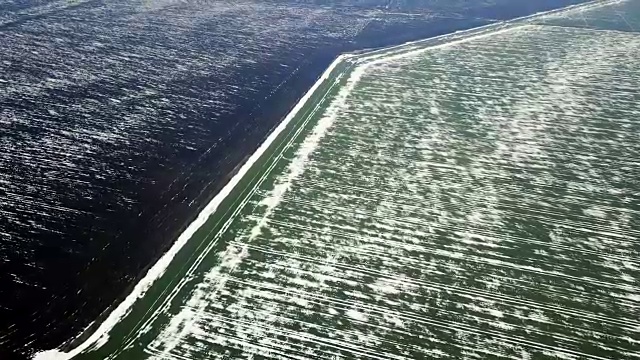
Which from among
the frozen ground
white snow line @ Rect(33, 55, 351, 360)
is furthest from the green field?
the frozen ground

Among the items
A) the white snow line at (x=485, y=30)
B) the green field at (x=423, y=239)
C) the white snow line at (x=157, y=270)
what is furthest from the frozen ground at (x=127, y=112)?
the green field at (x=423, y=239)

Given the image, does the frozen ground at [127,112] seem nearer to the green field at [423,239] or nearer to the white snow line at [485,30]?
the white snow line at [485,30]

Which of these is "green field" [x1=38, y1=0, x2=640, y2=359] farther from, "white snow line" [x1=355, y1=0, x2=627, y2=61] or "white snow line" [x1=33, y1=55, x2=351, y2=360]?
"white snow line" [x1=355, y1=0, x2=627, y2=61]

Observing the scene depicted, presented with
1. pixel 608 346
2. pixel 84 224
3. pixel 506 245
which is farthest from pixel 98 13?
pixel 608 346

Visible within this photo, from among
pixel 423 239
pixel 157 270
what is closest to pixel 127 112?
pixel 157 270

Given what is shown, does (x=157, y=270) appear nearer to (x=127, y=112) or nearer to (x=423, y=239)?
(x=423, y=239)

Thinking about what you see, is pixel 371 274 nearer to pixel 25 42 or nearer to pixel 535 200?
pixel 535 200
